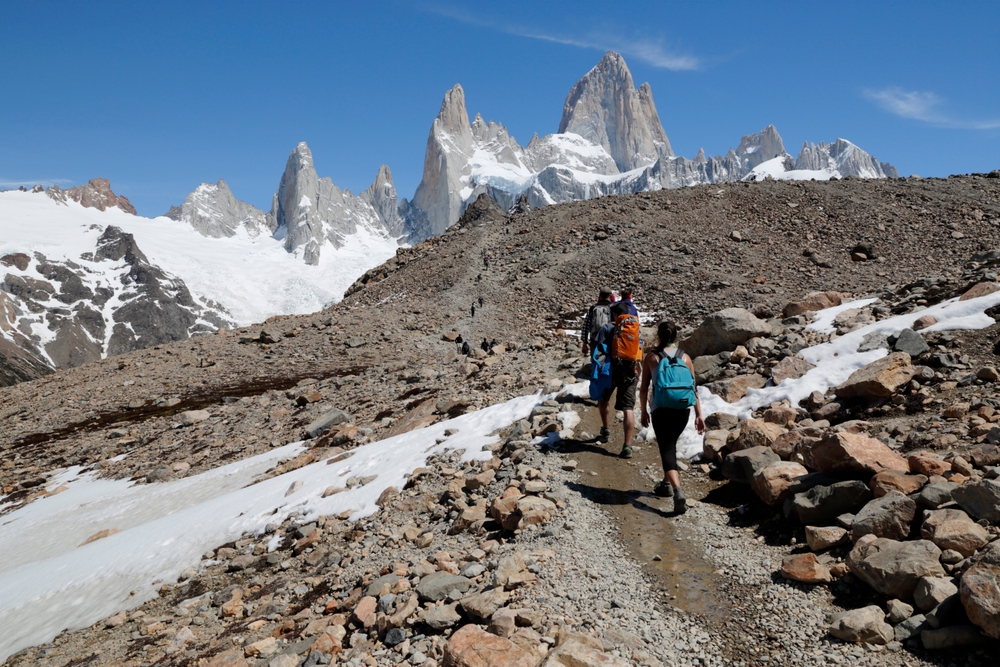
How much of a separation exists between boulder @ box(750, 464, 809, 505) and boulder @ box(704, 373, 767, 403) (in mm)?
3857

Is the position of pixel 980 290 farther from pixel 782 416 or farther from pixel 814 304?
pixel 782 416

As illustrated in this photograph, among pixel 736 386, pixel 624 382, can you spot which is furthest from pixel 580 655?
pixel 736 386

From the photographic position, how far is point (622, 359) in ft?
34.6

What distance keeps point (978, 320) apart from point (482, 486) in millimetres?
10240

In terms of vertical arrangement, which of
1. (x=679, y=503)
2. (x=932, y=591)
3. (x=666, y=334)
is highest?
(x=666, y=334)

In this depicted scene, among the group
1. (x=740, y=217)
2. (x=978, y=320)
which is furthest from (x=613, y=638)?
(x=740, y=217)

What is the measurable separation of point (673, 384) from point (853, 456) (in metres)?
2.43

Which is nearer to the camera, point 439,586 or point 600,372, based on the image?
point 439,586

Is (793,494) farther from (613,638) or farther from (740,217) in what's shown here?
(740,217)

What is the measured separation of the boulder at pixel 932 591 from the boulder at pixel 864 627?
344 mm

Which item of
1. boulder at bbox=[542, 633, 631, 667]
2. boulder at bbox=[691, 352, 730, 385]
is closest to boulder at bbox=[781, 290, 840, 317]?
boulder at bbox=[691, 352, 730, 385]

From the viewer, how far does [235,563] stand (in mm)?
9938

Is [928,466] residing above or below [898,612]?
above

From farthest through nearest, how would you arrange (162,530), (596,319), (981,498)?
(162,530)
(596,319)
(981,498)
